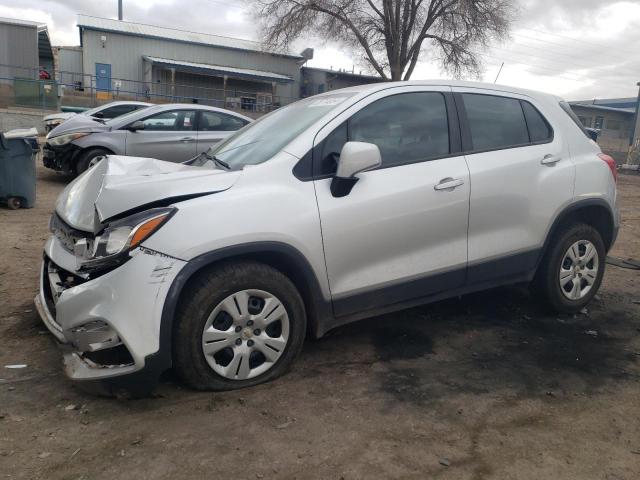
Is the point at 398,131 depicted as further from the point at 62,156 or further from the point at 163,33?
the point at 163,33

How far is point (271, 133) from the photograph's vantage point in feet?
12.2

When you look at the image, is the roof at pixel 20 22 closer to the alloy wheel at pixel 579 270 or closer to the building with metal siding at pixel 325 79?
the building with metal siding at pixel 325 79

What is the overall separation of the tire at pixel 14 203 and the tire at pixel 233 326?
6225 millimetres

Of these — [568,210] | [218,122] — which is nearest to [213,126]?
[218,122]

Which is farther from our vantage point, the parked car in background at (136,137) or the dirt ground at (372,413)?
the parked car in background at (136,137)

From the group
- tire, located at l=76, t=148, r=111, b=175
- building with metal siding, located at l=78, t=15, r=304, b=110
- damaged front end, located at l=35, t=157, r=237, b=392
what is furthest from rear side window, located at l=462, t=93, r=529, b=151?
building with metal siding, located at l=78, t=15, r=304, b=110

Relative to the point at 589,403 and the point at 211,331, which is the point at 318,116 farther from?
the point at 589,403

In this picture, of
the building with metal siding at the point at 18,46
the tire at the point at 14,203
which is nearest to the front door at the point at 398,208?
the tire at the point at 14,203

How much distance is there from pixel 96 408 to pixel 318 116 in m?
2.15

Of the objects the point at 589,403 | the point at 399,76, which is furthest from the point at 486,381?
the point at 399,76

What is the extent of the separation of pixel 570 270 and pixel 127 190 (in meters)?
3.37

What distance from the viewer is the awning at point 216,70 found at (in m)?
35.3

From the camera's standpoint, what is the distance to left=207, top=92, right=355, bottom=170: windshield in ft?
11.3

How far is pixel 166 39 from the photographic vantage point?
37.0m
